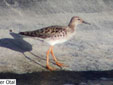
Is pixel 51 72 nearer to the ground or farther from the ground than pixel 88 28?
nearer to the ground

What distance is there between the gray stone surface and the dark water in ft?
1.07

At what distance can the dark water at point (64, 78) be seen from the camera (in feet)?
32.8

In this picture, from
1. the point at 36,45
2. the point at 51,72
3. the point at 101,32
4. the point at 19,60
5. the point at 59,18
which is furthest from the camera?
the point at 59,18

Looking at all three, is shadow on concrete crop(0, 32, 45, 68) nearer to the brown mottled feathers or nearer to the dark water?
the brown mottled feathers

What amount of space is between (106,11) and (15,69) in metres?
6.15

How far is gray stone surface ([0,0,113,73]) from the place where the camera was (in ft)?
37.1

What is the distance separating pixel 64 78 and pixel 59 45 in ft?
8.55

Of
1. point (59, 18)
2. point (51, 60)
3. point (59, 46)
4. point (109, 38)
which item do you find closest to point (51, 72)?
point (51, 60)

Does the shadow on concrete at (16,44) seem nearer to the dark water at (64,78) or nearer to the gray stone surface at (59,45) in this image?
the gray stone surface at (59,45)

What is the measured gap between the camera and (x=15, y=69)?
35.4 ft

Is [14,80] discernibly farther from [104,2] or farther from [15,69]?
[104,2]

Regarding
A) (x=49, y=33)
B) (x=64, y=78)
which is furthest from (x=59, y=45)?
(x=64, y=78)

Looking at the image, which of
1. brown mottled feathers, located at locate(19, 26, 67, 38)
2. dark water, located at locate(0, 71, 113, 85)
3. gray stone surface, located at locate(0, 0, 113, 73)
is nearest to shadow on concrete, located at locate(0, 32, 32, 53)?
gray stone surface, located at locate(0, 0, 113, 73)

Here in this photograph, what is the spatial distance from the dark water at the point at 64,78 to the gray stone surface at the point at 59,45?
1.07 ft
